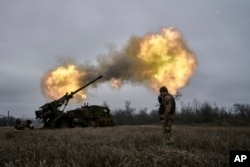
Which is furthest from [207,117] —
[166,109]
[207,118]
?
[166,109]

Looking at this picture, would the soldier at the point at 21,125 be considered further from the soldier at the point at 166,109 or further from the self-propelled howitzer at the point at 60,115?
the soldier at the point at 166,109

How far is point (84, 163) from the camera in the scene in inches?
310

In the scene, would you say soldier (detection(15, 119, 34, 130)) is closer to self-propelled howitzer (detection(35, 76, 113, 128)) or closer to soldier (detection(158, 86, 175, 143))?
self-propelled howitzer (detection(35, 76, 113, 128))

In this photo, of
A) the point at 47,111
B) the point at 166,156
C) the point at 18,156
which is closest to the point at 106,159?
the point at 166,156

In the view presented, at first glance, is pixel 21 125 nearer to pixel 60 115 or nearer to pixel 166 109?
pixel 60 115

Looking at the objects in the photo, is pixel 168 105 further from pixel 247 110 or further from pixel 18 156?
pixel 247 110

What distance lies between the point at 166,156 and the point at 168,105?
14.8ft

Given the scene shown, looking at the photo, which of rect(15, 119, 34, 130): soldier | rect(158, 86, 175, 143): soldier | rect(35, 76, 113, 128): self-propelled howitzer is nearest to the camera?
rect(158, 86, 175, 143): soldier

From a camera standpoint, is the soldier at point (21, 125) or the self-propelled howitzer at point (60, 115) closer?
the soldier at point (21, 125)

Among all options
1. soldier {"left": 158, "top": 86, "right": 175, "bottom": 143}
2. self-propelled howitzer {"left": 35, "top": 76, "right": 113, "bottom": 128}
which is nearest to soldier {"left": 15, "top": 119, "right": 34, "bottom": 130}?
self-propelled howitzer {"left": 35, "top": 76, "right": 113, "bottom": 128}

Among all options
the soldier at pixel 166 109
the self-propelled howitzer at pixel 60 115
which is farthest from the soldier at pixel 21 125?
the soldier at pixel 166 109

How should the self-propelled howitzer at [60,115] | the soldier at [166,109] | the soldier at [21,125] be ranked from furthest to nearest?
the self-propelled howitzer at [60,115]
the soldier at [21,125]
the soldier at [166,109]

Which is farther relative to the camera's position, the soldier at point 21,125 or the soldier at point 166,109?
the soldier at point 21,125

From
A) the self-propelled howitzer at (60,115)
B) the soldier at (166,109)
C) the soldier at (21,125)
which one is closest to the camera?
the soldier at (166,109)
